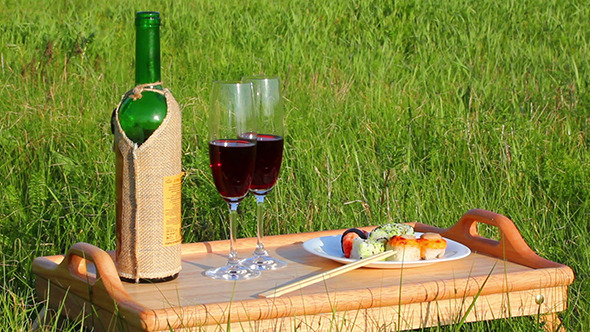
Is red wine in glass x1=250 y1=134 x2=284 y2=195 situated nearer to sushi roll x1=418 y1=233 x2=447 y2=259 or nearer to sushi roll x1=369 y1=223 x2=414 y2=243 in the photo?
sushi roll x1=369 y1=223 x2=414 y2=243

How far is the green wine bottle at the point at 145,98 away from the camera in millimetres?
1930

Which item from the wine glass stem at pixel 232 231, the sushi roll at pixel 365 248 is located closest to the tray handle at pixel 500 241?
the sushi roll at pixel 365 248

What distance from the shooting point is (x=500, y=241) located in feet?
7.61

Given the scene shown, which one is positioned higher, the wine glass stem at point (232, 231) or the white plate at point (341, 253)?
the wine glass stem at point (232, 231)

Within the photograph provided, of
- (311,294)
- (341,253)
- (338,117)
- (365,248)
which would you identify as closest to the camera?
(311,294)

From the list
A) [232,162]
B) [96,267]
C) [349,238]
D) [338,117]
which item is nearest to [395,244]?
[349,238]

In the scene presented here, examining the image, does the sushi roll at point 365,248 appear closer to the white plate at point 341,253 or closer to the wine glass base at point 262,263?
the white plate at point 341,253

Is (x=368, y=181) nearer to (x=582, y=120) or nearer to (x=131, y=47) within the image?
(x=582, y=120)

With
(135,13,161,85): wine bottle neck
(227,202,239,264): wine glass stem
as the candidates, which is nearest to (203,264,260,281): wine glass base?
(227,202,239,264): wine glass stem

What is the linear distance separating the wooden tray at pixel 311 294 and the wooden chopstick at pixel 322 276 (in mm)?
19

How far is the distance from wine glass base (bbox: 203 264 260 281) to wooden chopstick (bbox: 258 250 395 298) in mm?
169

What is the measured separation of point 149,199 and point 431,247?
723 millimetres

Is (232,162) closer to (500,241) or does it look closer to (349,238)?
(349,238)

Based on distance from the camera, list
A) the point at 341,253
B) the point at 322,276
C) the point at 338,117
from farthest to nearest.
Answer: the point at 338,117 < the point at 341,253 < the point at 322,276
